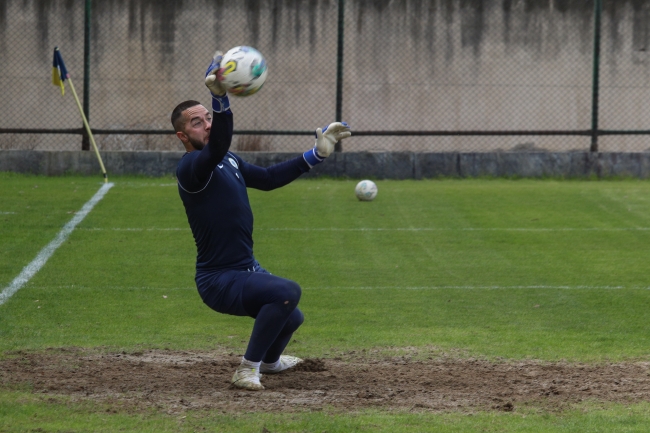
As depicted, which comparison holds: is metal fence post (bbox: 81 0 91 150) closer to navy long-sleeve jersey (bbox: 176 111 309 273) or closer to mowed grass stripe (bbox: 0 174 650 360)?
mowed grass stripe (bbox: 0 174 650 360)

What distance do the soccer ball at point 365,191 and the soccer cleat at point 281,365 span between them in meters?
7.26

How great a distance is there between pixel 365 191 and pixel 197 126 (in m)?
7.73

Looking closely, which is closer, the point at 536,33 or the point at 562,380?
the point at 562,380

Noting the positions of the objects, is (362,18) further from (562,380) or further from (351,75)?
(562,380)

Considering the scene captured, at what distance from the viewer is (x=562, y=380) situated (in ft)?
19.9

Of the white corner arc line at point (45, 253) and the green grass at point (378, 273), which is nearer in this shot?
the green grass at point (378, 273)

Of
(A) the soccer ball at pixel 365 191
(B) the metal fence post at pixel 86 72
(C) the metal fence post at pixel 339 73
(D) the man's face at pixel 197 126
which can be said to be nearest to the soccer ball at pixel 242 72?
(D) the man's face at pixel 197 126

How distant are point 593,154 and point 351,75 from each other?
A: 456 centimetres

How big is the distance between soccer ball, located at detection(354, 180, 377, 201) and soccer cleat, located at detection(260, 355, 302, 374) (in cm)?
726

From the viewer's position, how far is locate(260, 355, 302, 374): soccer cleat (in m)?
6.42

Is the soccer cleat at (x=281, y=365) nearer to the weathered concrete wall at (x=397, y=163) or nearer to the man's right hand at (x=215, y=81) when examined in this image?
the man's right hand at (x=215, y=81)

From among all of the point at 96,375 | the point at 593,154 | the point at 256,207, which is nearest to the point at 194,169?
the point at 96,375

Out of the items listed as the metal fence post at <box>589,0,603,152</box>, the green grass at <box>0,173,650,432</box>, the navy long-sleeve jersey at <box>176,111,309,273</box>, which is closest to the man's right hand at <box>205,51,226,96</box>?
the navy long-sleeve jersey at <box>176,111,309,273</box>

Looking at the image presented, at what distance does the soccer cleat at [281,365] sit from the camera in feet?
21.1
